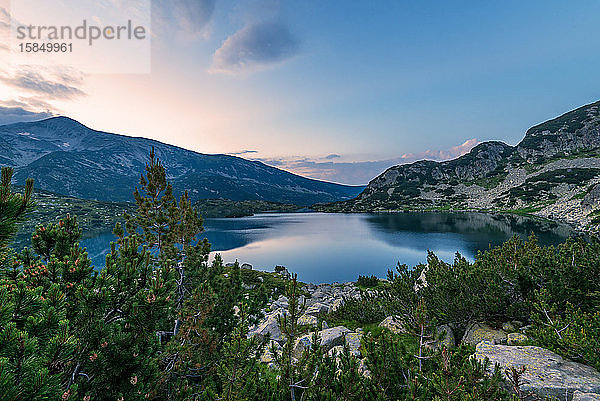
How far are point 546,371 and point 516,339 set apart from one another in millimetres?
3038

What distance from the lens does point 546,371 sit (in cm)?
487

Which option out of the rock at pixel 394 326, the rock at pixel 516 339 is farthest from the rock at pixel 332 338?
the rock at pixel 516 339

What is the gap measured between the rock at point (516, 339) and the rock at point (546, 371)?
4.94 feet

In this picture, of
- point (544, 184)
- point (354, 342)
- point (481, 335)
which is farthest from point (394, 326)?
point (544, 184)

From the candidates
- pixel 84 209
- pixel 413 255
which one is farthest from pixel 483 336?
pixel 84 209

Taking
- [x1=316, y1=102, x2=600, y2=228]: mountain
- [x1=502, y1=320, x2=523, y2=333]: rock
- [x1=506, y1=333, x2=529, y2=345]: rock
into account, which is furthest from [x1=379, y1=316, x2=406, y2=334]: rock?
[x1=316, y1=102, x2=600, y2=228]: mountain

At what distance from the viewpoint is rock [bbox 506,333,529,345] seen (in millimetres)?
7146

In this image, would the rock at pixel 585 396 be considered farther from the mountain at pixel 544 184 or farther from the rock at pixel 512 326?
the mountain at pixel 544 184

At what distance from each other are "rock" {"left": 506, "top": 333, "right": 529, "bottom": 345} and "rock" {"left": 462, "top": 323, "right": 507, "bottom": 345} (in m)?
→ 0.31

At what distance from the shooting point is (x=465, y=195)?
17200 centimetres

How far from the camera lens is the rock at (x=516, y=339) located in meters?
7.15

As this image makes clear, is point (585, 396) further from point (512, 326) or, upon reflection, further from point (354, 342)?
point (354, 342)

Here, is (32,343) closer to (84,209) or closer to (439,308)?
(439,308)

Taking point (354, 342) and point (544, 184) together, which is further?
point (544, 184)
